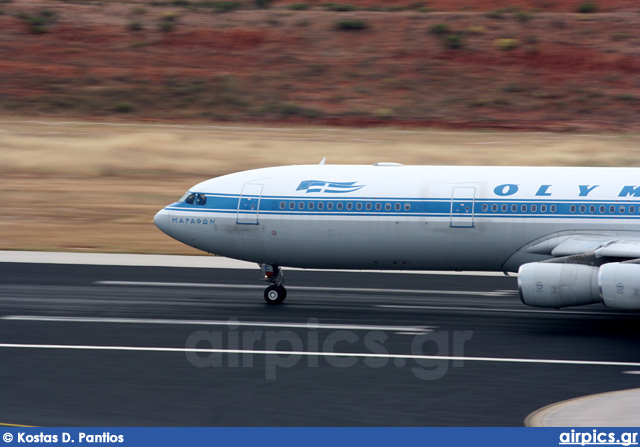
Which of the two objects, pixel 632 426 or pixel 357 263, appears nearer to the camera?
pixel 632 426

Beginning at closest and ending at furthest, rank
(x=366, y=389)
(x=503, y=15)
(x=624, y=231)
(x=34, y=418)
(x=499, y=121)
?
(x=34, y=418)
(x=366, y=389)
(x=624, y=231)
(x=499, y=121)
(x=503, y=15)

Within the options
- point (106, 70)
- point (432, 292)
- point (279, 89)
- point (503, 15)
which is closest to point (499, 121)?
point (279, 89)

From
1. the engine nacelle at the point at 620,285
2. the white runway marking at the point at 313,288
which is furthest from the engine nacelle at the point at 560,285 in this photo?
the white runway marking at the point at 313,288

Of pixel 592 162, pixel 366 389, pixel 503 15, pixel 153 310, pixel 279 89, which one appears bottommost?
pixel 366 389

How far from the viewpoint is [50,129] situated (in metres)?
58.1

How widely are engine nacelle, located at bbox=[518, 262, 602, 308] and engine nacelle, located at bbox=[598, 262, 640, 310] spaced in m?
0.40

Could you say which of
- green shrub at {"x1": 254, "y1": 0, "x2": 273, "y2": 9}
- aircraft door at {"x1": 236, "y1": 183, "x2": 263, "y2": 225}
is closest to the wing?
aircraft door at {"x1": 236, "y1": 183, "x2": 263, "y2": 225}

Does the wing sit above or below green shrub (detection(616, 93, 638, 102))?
below

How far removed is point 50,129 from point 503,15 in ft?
147

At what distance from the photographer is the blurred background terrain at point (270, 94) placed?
151ft

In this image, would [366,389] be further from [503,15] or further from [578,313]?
[503,15]

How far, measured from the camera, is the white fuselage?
2083 centimetres

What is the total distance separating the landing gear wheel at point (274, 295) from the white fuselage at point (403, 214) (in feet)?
2.25

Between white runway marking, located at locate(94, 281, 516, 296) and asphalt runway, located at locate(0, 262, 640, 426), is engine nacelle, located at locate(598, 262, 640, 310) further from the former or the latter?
white runway marking, located at locate(94, 281, 516, 296)
